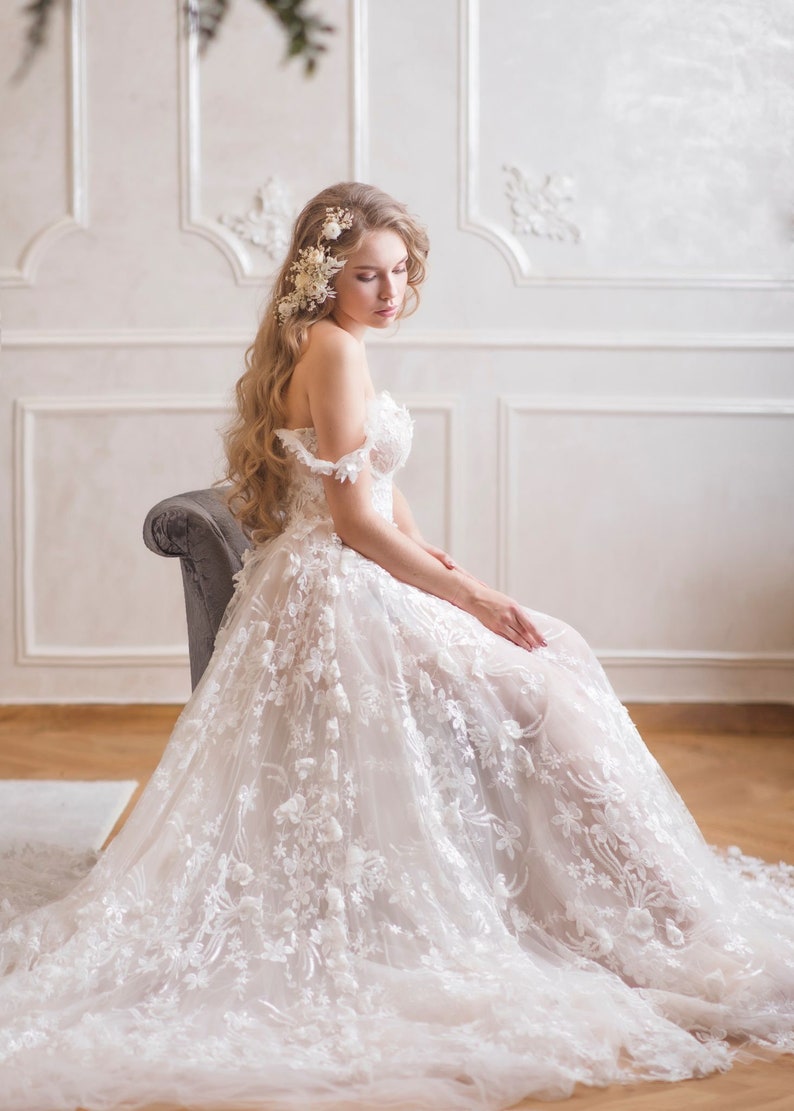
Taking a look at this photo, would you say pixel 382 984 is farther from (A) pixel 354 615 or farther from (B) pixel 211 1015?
(A) pixel 354 615

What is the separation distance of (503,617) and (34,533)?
2.50 m

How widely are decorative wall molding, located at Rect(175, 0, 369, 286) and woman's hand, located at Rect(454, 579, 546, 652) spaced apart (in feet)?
7.25

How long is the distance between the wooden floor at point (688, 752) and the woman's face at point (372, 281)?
5.37 feet

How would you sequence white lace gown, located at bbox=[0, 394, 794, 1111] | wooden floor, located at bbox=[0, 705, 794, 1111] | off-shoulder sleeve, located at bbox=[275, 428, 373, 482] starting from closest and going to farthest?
white lace gown, located at bbox=[0, 394, 794, 1111] → off-shoulder sleeve, located at bbox=[275, 428, 373, 482] → wooden floor, located at bbox=[0, 705, 794, 1111]

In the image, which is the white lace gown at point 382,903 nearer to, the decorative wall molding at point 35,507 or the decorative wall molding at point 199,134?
the decorative wall molding at point 35,507

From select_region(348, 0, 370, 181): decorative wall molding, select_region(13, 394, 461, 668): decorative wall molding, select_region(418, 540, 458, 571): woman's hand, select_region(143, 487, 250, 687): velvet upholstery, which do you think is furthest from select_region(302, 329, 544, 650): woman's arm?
select_region(348, 0, 370, 181): decorative wall molding

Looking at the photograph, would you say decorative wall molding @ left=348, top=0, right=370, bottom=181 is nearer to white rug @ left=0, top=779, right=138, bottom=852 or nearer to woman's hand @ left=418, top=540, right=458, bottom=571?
woman's hand @ left=418, top=540, right=458, bottom=571

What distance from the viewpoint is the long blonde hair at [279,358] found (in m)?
2.28

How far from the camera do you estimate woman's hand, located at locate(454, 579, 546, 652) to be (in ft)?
7.19

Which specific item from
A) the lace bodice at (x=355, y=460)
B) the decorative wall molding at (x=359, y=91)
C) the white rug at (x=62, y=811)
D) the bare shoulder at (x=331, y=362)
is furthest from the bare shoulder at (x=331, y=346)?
the decorative wall molding at (x=359, y=91)

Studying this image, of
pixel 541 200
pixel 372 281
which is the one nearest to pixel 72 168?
pixel 541 200

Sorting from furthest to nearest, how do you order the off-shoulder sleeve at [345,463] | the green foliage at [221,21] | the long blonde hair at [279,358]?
the green foliage at [221,21], the long blonde hair at [279,358], the off-shoulder sleeve at [345,463]

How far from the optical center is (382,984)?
6.07 feet

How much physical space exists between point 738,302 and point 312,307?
2293 millimetres
